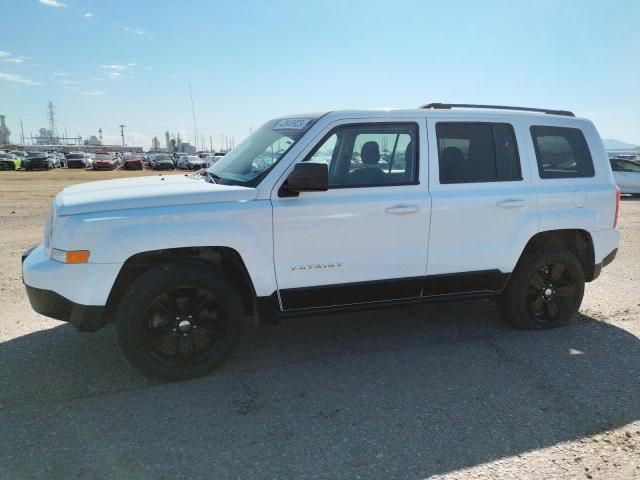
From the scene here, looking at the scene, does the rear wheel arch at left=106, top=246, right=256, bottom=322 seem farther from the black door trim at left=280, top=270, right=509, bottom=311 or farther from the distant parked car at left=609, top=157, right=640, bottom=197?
the distant parked car at left=609, top=157, right=640, bottom=197

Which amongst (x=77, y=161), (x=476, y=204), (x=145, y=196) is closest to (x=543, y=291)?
(x=476, y=204)

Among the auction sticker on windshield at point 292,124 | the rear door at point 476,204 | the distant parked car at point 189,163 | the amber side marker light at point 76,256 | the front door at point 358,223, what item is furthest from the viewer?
the distant parked car at point 189,163

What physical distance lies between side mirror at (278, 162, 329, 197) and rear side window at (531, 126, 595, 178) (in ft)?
7.12

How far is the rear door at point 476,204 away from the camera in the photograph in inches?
158

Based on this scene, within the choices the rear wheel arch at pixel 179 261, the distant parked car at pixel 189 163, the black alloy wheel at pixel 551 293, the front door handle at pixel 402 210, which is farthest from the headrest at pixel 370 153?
the distant parked car at pixel 189 163

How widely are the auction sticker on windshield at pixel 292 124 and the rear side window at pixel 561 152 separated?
2.10 m

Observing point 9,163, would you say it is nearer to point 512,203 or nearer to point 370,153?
point 370,153

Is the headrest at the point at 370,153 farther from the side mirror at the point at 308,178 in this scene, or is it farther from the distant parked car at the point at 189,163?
the distant parked car at the point at 189,163

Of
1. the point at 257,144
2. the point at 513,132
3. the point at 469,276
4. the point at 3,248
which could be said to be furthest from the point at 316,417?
the point at 3,248

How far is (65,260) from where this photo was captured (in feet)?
10.6

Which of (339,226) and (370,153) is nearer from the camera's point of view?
(339,226)

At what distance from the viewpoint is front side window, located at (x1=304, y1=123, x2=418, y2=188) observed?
378 cm

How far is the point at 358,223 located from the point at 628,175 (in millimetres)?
17361

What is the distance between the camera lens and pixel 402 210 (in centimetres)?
382
